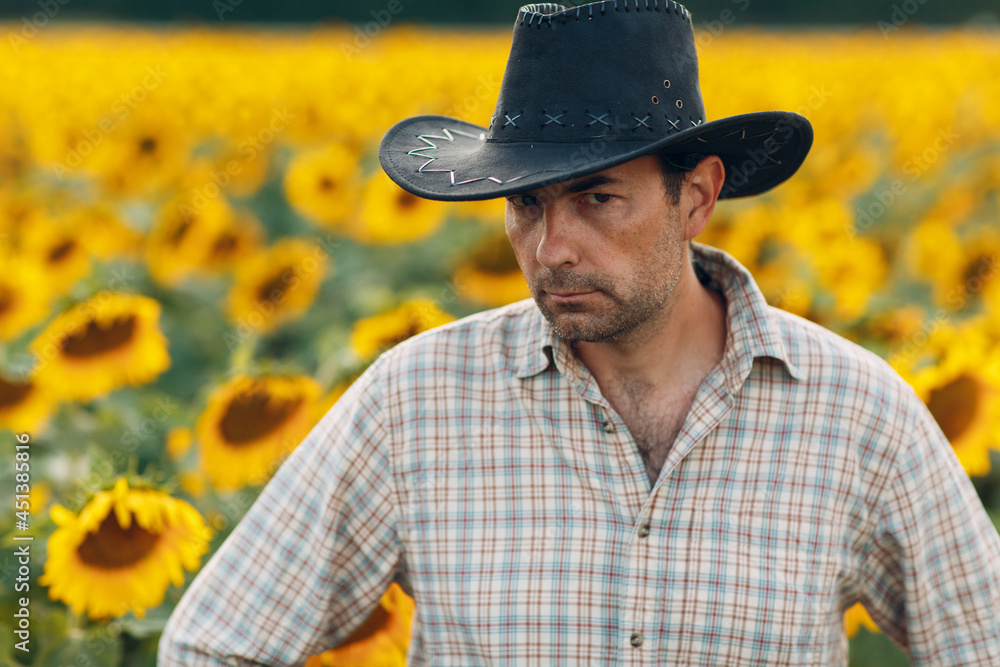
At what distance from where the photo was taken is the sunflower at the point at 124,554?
277 cm

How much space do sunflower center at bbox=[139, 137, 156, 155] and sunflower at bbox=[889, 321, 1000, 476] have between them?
4.96 meters

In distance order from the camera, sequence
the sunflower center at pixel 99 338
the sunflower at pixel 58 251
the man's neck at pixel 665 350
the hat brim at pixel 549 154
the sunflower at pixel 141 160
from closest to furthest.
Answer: the hat brim at pixel 549 154 < the man's neck at pixel 665 350 < the sunflower center at pixel 99 338 < the sunflower at pixel 58 251 < the sunflower at pixel 141 160

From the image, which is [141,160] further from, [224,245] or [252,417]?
[252,417]

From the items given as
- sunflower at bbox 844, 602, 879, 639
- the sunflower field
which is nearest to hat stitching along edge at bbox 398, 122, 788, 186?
the sunflower field

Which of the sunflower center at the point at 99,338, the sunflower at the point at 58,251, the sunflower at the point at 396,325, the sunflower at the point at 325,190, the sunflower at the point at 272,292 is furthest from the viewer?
the sunflower at the point at 325,190

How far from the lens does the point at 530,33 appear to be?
2289mm

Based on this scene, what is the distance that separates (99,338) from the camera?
13.1 feet

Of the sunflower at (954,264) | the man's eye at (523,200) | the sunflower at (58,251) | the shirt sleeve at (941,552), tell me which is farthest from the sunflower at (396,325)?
the sunflower at (954,264)

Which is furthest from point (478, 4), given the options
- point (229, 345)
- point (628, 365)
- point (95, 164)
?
point (628, 365)

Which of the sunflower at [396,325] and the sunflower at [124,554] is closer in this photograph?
the sunflower at [124,554]

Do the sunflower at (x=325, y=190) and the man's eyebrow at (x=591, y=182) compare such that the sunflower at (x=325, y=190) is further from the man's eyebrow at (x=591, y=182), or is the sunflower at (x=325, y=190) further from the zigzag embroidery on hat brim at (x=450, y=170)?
the man's eyebrow at (x=591, y=182)

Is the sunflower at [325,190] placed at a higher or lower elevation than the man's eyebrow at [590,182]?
higher

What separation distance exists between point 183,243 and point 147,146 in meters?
1.70

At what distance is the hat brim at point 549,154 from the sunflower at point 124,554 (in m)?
1.10
